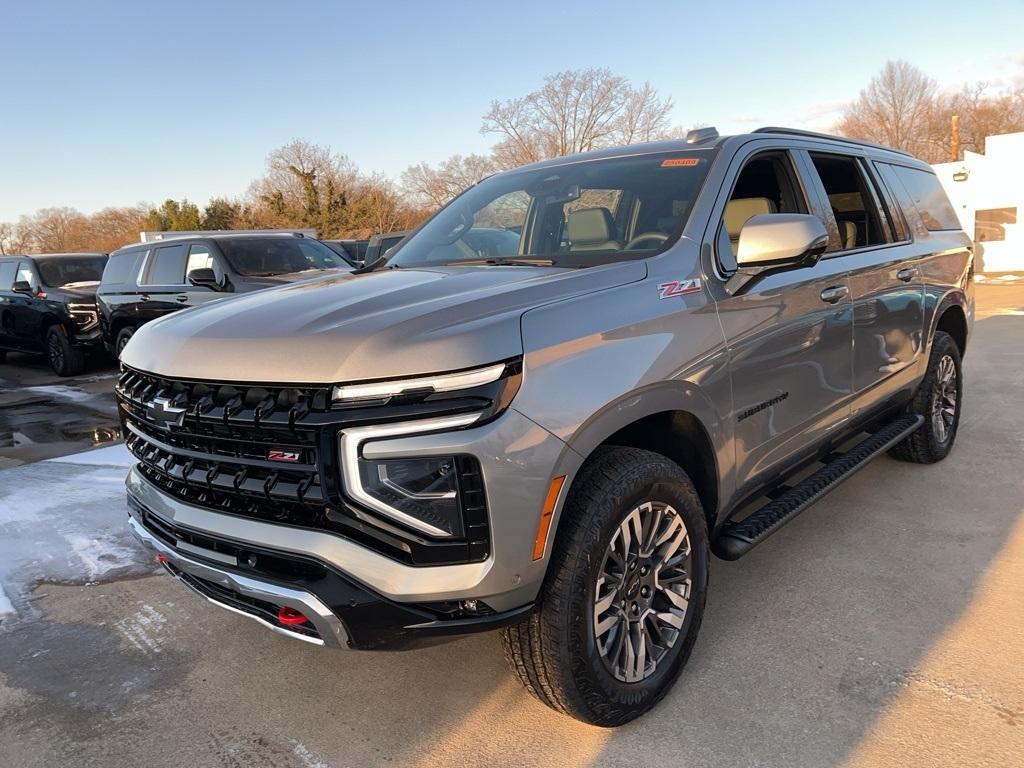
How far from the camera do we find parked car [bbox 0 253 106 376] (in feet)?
37.3

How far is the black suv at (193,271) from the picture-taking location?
27.3 feet

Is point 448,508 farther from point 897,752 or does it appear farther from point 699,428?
point 897,752

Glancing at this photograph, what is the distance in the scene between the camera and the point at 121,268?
10.3 m

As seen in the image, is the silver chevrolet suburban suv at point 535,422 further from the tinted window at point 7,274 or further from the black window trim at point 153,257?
the tinted window at point 7,274

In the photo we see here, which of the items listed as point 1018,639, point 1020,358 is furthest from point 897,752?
point 1020,358

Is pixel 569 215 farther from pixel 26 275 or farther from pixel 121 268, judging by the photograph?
pixel 26 275

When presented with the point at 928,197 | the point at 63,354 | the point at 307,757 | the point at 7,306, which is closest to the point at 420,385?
the point at 307,757

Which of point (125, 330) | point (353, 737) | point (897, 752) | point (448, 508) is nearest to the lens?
point (448, 508)

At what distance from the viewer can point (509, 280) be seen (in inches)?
100.0

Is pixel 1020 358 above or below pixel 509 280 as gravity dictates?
below

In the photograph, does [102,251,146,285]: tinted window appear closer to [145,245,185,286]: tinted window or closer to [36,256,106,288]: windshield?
[145,245,185,286]: tinted window

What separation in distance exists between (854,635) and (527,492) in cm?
179

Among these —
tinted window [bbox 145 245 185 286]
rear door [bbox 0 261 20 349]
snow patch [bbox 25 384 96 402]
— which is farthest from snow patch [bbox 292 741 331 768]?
rear door [bbox 0 261 20 349]

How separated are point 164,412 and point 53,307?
11192 mm
